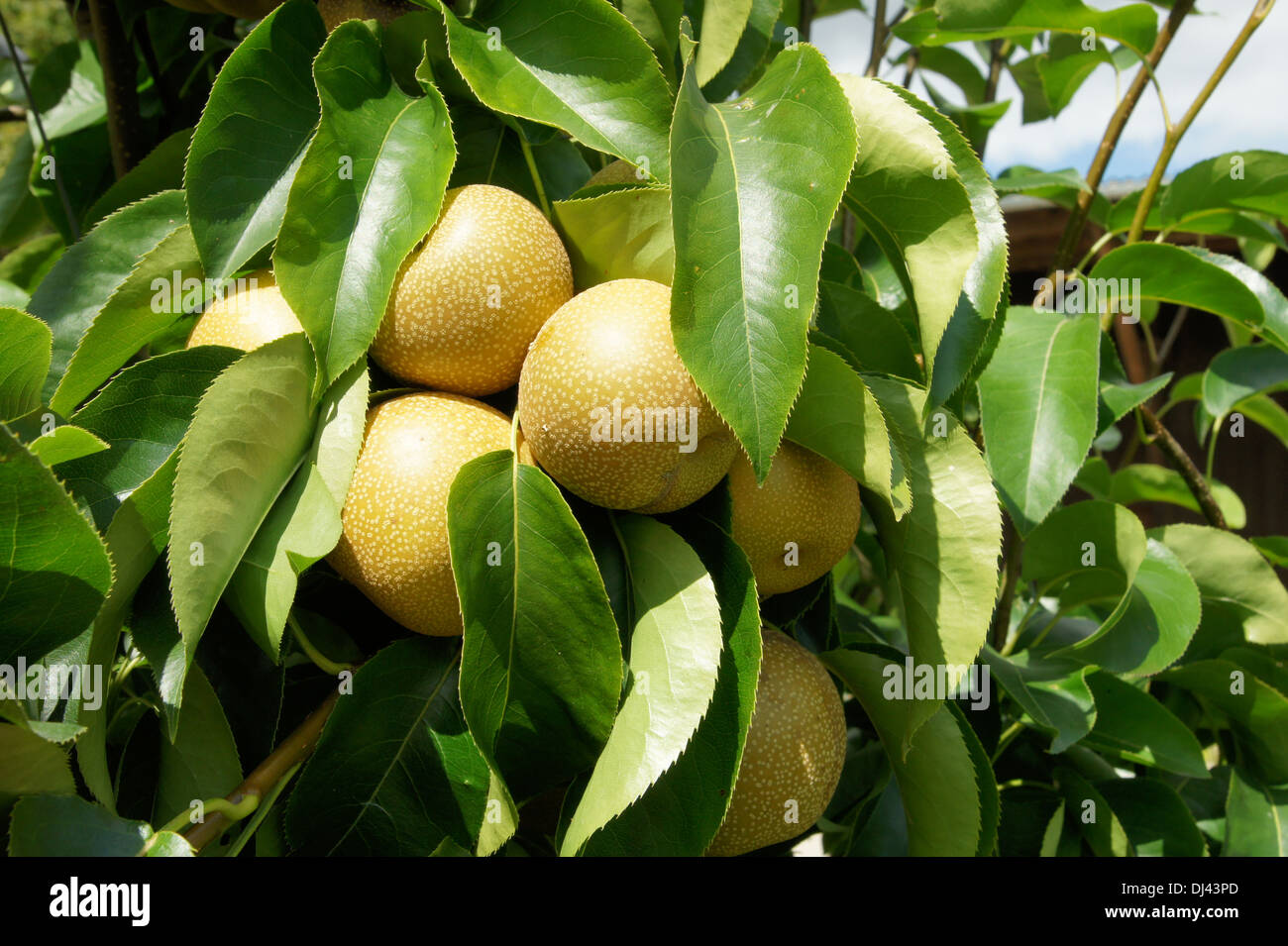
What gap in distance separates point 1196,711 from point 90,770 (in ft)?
3.92

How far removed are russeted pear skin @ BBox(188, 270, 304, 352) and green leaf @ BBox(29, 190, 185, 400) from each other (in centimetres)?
12

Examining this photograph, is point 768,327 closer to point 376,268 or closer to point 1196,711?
point 376,268

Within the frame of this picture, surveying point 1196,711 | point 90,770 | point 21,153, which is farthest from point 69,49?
point 1196,711

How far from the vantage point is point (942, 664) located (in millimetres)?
682

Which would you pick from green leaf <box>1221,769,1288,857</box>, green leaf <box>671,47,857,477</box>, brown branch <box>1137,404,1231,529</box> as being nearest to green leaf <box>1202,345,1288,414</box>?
brown branch <box>1137,404,1231,529</box>

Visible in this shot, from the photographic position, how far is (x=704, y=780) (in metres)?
0.62

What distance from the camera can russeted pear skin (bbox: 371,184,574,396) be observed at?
24.6 inches

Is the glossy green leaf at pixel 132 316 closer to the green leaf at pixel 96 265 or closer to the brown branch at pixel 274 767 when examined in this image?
the green leaf at pixel 96 265

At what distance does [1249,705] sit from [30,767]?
3.78 ft

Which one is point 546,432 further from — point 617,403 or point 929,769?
point 929,769

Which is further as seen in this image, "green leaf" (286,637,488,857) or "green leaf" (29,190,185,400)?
"green leaf" (29,190,185,400)

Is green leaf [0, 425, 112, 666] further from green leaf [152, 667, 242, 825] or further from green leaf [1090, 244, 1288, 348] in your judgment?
green leaf [1090, 244, 1288, 348]

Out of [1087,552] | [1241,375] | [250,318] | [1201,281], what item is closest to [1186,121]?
[1201,281]

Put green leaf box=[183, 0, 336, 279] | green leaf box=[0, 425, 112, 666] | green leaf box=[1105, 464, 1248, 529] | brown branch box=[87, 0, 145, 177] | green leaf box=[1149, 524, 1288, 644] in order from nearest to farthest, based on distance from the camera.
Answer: green leaf box=[0, 425, 112, 666] → green leaf box=[183, 0, 336, 279] → brown branch box=[87, 0, 145, 177] → green leaf box=[1149, 524, 1288, 644] → green leaf box=[1105, 464, 1248, 529]
